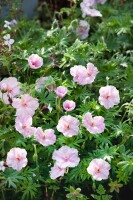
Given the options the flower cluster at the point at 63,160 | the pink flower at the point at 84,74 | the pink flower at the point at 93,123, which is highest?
the pink flower at the point at 84,74

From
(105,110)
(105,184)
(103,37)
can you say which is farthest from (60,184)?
(103,37)

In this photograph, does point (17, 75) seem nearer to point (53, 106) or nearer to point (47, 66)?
point (47, 66)

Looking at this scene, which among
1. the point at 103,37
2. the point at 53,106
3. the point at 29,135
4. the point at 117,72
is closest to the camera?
the point at 29,135

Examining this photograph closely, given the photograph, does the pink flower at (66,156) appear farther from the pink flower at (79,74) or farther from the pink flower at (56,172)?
the pink flower at (79,74)

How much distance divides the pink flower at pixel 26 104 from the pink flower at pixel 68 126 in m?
0.16

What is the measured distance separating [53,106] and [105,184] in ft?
1.59

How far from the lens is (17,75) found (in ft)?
10.0

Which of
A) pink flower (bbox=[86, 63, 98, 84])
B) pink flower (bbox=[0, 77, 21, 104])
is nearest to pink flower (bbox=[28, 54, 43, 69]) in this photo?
pink flower (bbox=[0, 77, 21, 104])

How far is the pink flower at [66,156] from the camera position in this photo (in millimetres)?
2418

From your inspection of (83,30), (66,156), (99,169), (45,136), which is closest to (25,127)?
(45,136)

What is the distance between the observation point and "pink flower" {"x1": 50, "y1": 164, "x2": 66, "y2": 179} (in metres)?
2.40

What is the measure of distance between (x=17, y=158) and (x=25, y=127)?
178 mm

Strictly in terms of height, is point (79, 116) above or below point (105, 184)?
above

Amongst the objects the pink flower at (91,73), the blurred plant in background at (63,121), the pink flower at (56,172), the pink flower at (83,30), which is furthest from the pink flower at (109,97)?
the pink flower at (83,30)
